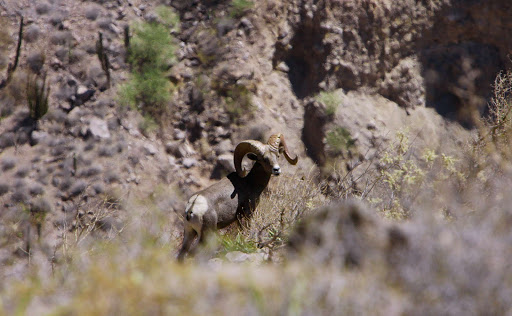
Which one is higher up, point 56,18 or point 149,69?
point 56,18

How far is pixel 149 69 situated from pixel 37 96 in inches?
91.9

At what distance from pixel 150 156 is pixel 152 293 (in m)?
7.53

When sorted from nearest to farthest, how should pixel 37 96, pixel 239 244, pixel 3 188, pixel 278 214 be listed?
pixel 239 244, pixel 278 214, pixel 3 188, pixel 37 96

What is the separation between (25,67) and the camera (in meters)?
10.4

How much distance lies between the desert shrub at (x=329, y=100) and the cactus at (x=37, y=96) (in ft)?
18.7

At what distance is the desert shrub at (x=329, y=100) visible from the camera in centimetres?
1102

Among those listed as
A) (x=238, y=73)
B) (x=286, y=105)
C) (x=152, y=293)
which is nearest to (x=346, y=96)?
(x=286, y=105)

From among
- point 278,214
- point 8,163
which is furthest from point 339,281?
point 8,163

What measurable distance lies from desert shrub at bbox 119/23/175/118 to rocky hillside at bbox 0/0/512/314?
29 millimetres

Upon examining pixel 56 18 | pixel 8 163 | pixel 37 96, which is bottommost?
pixel 8 163

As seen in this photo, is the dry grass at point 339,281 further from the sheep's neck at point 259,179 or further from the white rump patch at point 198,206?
the sheep's neck at point 259,179

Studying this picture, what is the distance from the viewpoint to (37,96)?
33.1 ft

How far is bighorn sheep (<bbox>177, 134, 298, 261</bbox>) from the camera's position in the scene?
6277mm

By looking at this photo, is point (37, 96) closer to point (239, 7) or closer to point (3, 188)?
point (3, 188)
